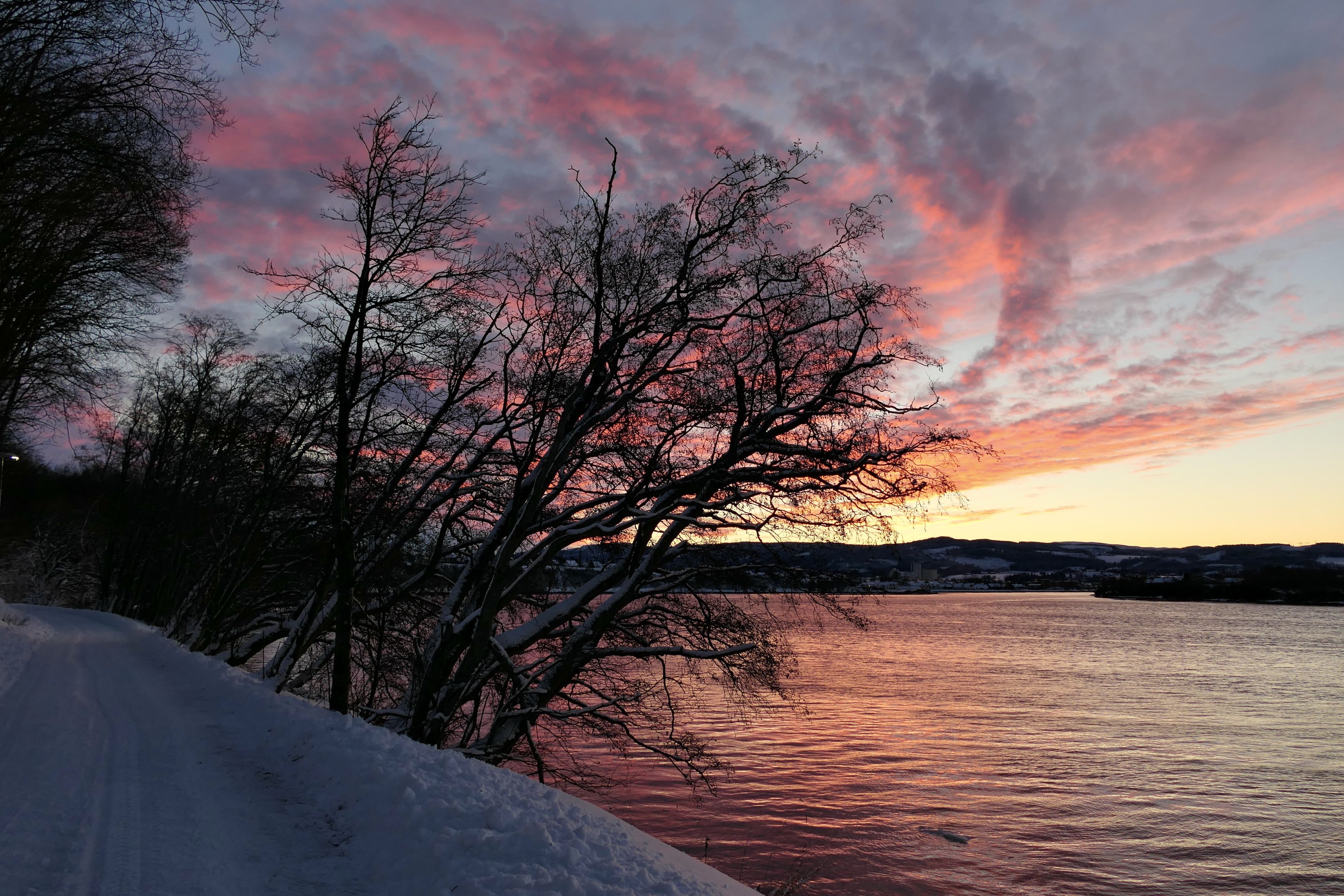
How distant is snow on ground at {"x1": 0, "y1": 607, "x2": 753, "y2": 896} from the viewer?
6020mm

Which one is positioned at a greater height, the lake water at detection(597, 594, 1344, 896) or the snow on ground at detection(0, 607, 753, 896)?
the snow on ground at detection(0, 607, 753, 896)

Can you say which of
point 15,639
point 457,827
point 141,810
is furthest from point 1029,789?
point 15,639

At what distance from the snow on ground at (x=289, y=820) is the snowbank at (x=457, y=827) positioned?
20 millimetres

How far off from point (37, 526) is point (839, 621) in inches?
2633

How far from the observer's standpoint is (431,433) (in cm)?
1730

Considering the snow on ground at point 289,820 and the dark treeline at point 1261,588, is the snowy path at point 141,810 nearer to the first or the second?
the snow on ground at point 289,820

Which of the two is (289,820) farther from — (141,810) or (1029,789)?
(1029,789)

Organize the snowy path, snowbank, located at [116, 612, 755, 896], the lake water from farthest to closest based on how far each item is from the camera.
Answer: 1. the lake water
2. the snowy path
3. snowbank, located at [116, 612, 755, 896]

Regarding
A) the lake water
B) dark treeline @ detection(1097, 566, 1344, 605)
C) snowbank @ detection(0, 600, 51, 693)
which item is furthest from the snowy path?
dark treeline @ detection(1097, 566, 1344, 605)

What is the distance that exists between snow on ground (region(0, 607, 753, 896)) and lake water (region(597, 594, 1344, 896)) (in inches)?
319

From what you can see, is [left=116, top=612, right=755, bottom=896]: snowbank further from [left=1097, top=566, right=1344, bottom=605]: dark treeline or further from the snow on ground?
[left=1097, top=566, right=1344, bottom=605]: dark treeline

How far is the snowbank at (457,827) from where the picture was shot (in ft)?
19.5

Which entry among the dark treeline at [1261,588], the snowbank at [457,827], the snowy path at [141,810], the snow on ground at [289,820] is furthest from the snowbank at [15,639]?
the dark treeline at [1261,588]

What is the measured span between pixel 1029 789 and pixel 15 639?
1183 inches
